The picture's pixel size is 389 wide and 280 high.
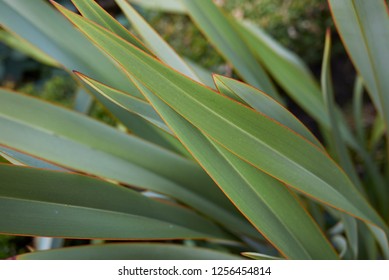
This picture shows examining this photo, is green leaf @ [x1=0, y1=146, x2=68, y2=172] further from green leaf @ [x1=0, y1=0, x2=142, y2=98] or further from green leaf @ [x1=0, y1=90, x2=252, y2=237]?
green leaf @ [x1=0, y1=0, x2=142, y2=98]

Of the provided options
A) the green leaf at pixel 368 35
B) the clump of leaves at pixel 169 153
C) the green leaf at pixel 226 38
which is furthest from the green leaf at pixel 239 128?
the green leaf at pixel 226 38

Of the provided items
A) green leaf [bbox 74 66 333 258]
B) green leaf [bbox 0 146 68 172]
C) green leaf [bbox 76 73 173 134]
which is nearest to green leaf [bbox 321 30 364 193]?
green leaf [bbox 74 66 333 258]

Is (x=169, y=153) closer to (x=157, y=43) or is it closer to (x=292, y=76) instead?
(x=157, y=43)

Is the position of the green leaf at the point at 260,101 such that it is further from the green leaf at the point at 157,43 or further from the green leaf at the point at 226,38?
the green leaf at the point at 226,38

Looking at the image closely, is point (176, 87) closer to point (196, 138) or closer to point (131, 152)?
point (196, 138)

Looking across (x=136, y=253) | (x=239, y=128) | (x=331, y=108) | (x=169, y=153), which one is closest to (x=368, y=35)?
(x=331, y=108)

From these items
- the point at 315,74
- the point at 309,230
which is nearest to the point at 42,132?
the point at 309,230
